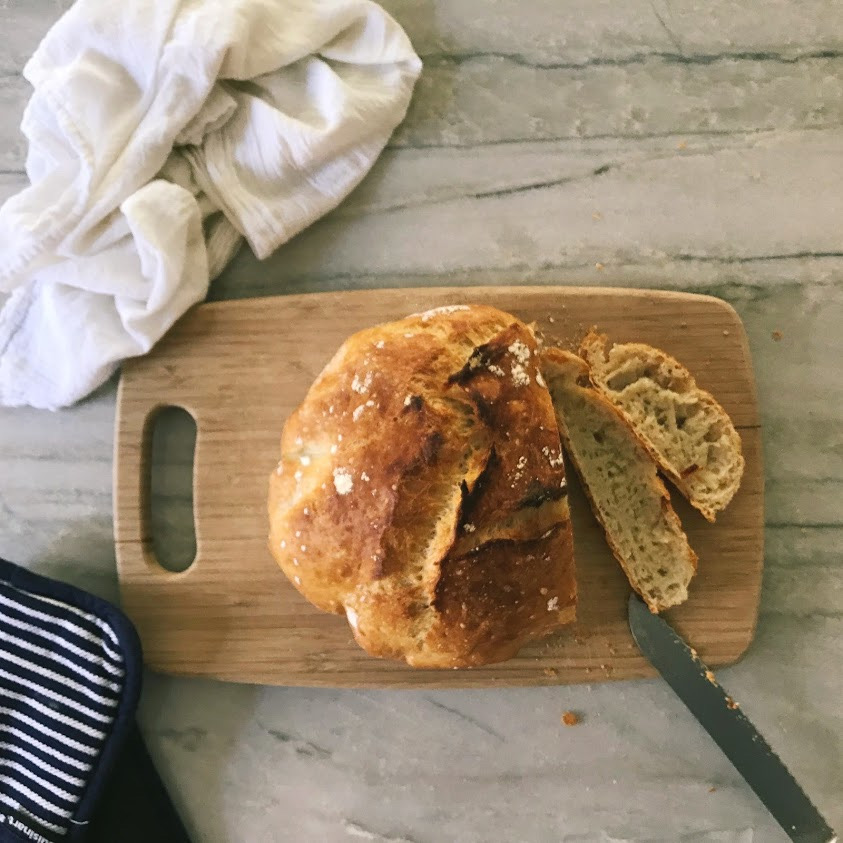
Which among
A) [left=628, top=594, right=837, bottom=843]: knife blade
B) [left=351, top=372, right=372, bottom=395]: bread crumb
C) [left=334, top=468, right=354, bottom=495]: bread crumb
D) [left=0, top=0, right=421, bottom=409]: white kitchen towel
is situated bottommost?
[left=628, top=594, right=837, bottom=843]: knife blade

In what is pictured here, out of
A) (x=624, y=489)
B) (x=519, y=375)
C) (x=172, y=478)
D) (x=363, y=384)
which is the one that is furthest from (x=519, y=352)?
(x=172, y=478)

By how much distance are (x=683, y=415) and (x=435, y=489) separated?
0.56m

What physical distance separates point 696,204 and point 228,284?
99cm

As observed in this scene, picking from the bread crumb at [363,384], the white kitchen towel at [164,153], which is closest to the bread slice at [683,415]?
the bread crumb at [363,384]

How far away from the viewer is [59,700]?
1.37 metres

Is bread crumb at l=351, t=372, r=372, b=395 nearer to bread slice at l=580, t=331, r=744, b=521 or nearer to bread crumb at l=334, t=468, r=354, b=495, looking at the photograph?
bread crumb at l=334, t=468, r=354, b=495

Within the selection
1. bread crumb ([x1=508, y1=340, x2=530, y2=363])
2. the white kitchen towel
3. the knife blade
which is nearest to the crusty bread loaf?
bread crumb ([x1=508, y1=340, x2=530, y2=363])

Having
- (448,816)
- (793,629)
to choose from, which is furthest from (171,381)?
(793,629)

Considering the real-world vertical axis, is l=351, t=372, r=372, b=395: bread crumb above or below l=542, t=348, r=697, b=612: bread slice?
above

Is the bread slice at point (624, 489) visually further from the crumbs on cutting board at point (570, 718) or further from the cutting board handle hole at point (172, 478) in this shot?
the cutting board handle hole at point (172, 478)

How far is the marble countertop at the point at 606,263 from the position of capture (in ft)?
4.87

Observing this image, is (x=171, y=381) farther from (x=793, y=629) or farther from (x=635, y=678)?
(x=793, y=629)

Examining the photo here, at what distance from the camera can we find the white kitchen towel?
52.4 inches

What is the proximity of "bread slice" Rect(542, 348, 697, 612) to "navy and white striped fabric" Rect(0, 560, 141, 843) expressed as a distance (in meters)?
0.93
